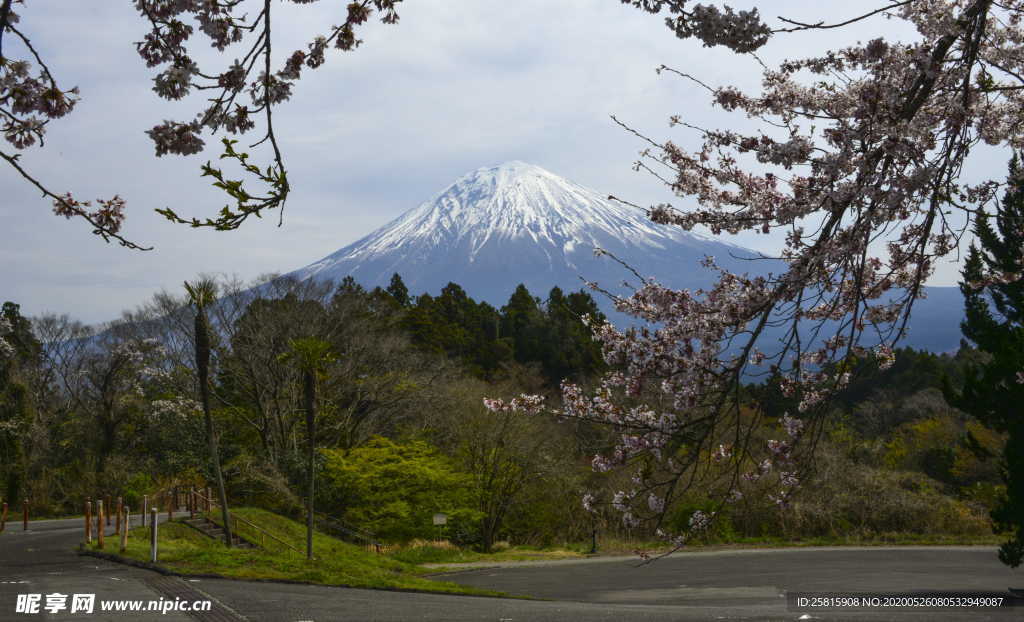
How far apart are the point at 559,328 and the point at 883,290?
4255cm

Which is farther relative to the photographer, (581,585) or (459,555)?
(459,555)

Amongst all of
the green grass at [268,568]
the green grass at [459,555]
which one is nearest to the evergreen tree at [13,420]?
the green grass at [268,568]

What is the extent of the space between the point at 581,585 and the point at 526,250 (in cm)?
17559

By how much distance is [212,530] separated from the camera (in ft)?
66.2

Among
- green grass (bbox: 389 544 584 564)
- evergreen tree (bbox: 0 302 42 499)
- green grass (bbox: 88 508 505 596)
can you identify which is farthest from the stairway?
evergreen tree (bbox: 0 302 42 499)

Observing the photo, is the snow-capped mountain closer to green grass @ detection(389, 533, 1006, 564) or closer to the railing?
green grass @ detection(389, 533, 1006, 564)

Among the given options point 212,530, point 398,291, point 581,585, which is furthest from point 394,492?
point 398,291

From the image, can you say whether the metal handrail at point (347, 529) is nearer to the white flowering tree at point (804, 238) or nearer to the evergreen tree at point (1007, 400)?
the evergreen tree at point (1007, 400)

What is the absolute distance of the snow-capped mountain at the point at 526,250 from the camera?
155250 millimetres

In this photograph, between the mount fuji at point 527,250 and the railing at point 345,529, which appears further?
the mount fuji at point 527,250

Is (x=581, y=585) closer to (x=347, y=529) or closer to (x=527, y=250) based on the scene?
(x=347, y=529)

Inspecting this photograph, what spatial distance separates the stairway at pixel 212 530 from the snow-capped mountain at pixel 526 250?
124 metres

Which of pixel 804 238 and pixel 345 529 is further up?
pixel 804 238

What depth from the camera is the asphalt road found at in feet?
Result: 30.8
